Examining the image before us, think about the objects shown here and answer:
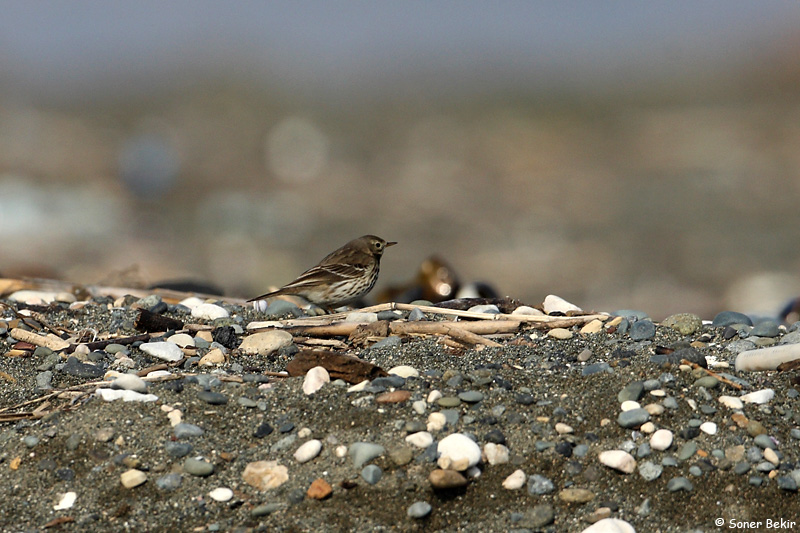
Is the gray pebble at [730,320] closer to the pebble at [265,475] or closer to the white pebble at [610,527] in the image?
the white pebble at [610,527]

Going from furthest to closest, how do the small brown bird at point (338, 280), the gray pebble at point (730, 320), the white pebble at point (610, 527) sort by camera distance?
the small brown bird at point (338, 280) < the gray pebble at point (730, 320) < the white pebble at point (610, 527)

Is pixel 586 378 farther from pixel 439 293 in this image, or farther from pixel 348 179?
pixel 348 179

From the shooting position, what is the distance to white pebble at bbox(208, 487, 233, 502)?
10.8 ft

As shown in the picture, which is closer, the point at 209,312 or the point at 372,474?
the point at 372,474

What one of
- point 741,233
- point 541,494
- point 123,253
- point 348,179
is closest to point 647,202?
point 741,233

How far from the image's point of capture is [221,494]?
3318 mm

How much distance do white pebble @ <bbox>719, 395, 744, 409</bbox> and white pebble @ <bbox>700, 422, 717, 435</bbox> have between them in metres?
0.19

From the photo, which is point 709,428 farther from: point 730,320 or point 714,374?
point 730,320

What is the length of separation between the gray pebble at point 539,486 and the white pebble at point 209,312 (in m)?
2.82

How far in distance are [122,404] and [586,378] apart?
81.3 inches

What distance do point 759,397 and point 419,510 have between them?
167cm

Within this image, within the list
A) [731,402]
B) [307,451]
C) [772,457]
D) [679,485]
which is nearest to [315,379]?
[307,451]

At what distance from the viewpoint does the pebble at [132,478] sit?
11.1ft

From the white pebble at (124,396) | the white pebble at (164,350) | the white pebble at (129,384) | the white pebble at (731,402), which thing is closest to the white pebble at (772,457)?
the white pebble at (731,402)
